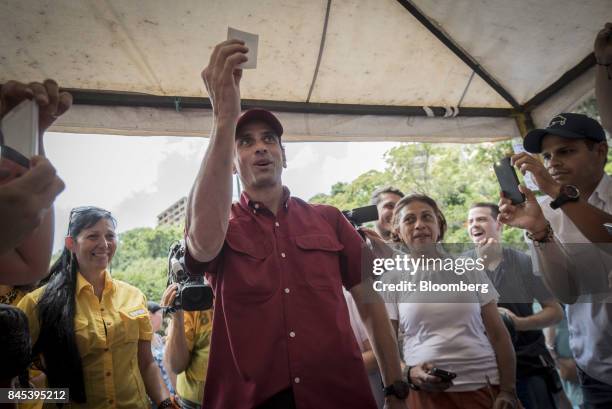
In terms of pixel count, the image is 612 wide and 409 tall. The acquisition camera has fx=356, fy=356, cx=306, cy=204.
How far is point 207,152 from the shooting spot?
1290mm

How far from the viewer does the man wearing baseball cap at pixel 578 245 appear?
1.75 m

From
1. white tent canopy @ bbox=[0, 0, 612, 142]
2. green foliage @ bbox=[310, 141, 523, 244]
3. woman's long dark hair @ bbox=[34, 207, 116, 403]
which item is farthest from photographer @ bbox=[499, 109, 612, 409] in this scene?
green foliage @ bbox=[310, 141, 523, 244]

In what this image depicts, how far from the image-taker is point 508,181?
5.89ft

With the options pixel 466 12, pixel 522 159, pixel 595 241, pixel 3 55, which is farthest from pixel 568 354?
pixel 3 55

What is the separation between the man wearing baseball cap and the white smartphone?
1.91m

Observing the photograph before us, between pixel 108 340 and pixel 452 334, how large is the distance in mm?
2118

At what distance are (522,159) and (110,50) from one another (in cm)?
243

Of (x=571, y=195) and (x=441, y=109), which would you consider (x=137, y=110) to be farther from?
(x=571, y=195)

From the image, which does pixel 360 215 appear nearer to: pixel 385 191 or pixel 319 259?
pixel 319 259

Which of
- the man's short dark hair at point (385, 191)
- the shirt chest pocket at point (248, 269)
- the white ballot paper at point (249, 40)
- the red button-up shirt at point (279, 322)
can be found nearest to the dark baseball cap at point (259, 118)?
the white ballot paper at point (249, 40)

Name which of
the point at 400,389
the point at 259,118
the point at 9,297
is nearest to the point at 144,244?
the point at 9,297

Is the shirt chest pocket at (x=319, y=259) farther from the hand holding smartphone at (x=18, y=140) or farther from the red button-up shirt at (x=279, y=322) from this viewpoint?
the hand holding smartphone at (x=18, y=140)

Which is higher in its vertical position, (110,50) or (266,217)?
(110,50)

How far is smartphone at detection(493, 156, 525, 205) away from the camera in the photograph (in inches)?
69.3
